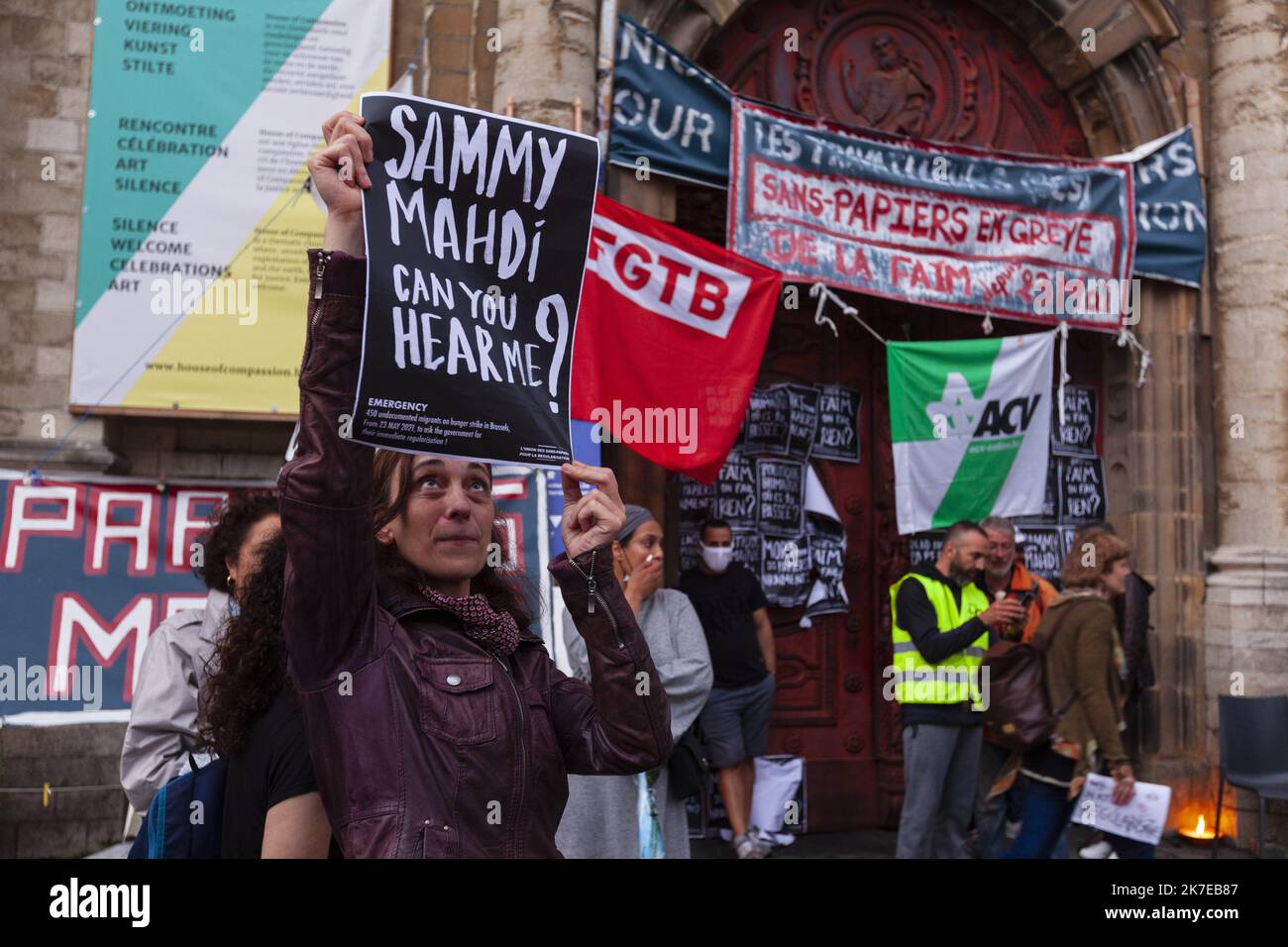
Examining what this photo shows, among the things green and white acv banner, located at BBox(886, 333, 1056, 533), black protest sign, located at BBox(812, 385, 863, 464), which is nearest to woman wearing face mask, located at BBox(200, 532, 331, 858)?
green and white acv banner, located at BBox(886, 333, 1056, 533)

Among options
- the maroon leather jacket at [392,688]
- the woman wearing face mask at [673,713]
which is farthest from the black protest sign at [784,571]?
the maroon leather jacket at [392,688]

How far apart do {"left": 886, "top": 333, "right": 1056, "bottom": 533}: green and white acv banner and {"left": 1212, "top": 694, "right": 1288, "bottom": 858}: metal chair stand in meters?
1.79

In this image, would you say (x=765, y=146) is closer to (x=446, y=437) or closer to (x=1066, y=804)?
(x=1066, y=804)

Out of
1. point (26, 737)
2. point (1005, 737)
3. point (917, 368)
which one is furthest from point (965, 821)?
point (26, 737)

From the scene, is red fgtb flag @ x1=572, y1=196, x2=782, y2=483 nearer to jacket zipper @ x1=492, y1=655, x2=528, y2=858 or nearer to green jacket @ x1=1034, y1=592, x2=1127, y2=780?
green jacket @ x1=1034, y1=592, x2=1127, y2=780

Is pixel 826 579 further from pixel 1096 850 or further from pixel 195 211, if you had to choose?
pixel 195 211

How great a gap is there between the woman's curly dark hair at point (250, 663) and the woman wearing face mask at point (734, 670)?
4.13 metres

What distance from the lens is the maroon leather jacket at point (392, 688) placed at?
6.26 ft

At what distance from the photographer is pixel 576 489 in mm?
2238

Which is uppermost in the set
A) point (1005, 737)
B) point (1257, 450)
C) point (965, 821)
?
point (1257, 450)

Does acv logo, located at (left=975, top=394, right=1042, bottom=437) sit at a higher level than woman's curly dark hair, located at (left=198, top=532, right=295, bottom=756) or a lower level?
higher

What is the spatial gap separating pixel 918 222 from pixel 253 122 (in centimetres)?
420

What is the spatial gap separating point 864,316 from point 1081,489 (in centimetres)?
212

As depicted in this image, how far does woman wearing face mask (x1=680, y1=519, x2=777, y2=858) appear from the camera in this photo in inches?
257
